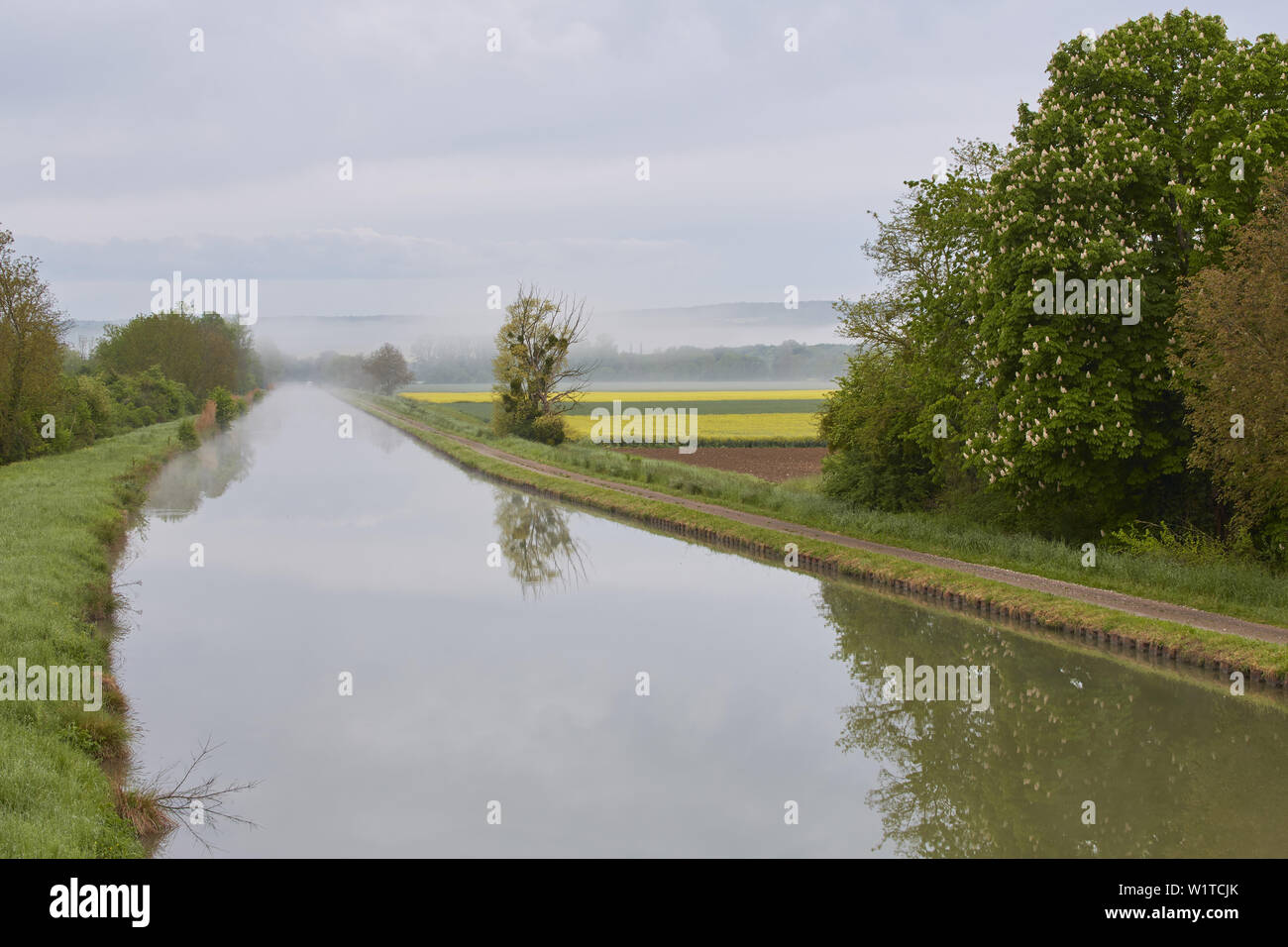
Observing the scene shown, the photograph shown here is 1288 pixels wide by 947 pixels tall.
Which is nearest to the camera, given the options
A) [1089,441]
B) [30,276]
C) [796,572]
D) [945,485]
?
[1089,441]

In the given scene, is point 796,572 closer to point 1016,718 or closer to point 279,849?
point 1016,718

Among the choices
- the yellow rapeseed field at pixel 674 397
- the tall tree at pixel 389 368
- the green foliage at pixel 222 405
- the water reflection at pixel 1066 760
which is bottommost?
the water reflection at pixel 1066 760

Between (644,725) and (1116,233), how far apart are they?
1202 cm

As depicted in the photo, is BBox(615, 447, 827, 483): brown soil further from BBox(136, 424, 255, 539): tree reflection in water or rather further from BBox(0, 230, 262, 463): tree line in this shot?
BBox(0, 230, 262, 463): tree line

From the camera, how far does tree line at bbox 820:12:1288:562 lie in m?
15.3

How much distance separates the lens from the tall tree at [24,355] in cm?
3359

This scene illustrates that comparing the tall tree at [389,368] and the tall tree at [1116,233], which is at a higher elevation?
the tall tree at [389,368]

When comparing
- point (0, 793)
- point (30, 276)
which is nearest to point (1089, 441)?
point (0, 793)

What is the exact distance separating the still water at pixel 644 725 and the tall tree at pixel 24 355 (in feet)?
60.4

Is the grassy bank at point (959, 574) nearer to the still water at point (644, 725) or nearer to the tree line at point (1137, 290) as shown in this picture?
the still water at point (644, 725)

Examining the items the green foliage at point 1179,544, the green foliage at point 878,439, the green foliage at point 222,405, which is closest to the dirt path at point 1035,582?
the green foliage at point 1179,544

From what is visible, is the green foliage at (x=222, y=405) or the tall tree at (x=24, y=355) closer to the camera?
the tall tree at (x=24, y=355)

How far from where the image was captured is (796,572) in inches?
768
